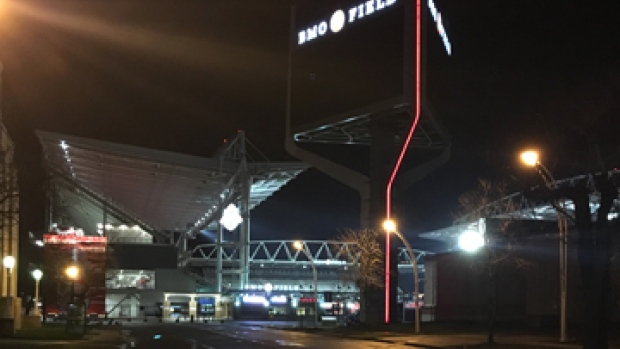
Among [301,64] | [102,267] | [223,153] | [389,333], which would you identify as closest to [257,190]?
[223,153]

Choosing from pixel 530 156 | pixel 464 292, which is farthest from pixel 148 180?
pixel 530 156

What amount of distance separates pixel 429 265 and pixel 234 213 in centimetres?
2619

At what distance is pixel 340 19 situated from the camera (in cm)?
6412

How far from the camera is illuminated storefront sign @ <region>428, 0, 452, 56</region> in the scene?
200ft

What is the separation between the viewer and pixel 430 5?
197 feet

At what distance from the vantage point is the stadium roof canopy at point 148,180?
3273 inches

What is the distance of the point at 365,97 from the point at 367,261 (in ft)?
45.1

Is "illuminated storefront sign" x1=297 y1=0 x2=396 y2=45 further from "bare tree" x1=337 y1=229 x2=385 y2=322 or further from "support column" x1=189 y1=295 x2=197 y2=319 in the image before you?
"support column" x1=189 y1=295 x2=197 y2=319

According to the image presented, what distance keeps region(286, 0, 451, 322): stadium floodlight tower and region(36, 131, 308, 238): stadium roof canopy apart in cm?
2104

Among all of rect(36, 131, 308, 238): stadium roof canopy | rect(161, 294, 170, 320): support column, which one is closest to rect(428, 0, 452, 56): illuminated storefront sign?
rect(36, 131, 308, 238): stadium roof canopy

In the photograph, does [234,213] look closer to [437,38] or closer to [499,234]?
[437,38]

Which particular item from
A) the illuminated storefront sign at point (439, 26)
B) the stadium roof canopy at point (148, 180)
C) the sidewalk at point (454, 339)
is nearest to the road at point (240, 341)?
the sidewalk at point (454, 339)

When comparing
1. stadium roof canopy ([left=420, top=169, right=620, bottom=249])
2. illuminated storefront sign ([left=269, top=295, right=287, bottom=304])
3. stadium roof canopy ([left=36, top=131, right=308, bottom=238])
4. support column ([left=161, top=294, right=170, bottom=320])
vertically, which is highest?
stadium roof canopy ([left=36, top=131, right=308, bottom=238])

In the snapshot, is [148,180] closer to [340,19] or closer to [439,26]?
[340,19]
